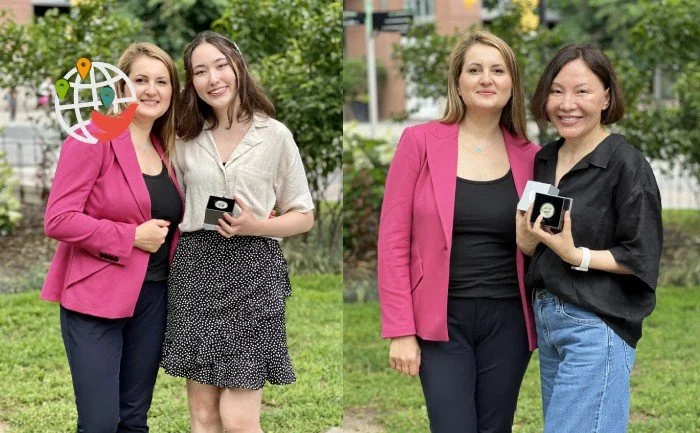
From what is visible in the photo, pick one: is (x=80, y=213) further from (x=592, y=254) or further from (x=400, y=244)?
(x=592, y=254)

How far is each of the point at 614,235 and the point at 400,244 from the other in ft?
2.32

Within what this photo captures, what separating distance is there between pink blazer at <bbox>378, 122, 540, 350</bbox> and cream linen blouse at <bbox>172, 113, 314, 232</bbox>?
1.36ft

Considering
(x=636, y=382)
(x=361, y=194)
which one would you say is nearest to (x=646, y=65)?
(x=361, y=194)

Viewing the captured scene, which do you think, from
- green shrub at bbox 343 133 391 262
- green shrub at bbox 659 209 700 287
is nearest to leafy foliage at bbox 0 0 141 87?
green shrub at bbox 343 133 391 262

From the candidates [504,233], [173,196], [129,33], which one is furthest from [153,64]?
[129,33]

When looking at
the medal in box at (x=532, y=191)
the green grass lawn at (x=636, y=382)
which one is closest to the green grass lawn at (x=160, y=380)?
the green grass lawn at (x=636, y=382)

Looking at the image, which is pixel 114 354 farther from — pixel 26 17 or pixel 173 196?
pixel 26 17

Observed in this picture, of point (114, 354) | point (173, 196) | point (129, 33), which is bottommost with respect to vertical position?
point (114, 354)

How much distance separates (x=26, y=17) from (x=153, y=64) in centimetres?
712

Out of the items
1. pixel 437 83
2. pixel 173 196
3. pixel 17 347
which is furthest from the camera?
pixel 437 83

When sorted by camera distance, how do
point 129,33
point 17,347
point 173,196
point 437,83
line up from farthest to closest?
point 437,83 < point 129,33 < point 17,347 < point 173,196

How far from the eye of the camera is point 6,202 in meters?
9.45

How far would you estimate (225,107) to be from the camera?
351cm

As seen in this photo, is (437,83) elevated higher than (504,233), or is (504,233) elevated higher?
(437,83)
